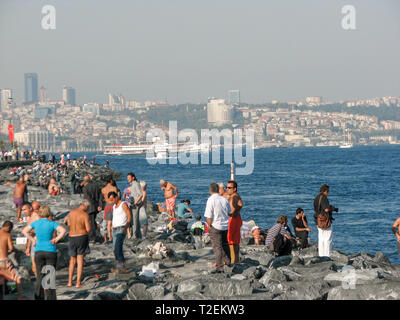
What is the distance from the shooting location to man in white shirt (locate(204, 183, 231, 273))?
10015mm

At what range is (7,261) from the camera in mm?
8461

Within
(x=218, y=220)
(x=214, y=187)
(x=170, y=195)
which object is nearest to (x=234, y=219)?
(x=218, y=220)

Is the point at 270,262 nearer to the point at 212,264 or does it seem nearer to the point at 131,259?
the point at 212,264

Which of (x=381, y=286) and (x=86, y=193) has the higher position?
(x=86, y=193)

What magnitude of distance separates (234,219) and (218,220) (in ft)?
2.08

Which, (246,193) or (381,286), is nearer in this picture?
(381,286)

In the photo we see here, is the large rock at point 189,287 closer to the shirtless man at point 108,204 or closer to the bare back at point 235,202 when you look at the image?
the bare back at point 235,202

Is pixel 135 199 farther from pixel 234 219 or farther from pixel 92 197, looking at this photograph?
pixel 234 219

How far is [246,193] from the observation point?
143 ft

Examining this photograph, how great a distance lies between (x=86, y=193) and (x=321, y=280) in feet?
18.6

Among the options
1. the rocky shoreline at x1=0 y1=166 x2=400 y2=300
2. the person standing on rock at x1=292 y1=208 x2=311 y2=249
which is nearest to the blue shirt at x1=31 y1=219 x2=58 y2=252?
the rocky shoreline at x1=0 y1=166 x2=400 y2=300

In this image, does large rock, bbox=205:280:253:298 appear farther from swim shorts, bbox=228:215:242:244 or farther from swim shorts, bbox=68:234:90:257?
swim shorts, bbox=68:234:90:257

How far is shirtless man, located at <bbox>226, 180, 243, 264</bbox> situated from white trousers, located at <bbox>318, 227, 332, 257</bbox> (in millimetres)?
2145
